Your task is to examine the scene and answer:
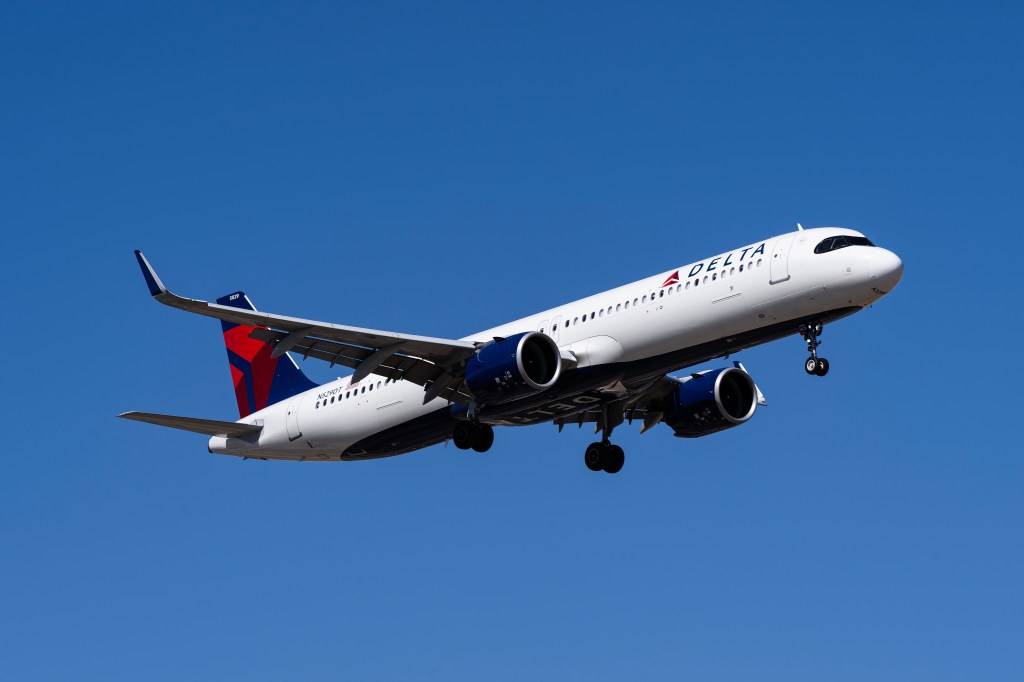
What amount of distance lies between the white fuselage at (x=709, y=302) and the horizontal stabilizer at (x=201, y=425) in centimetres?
620

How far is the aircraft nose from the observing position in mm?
34344

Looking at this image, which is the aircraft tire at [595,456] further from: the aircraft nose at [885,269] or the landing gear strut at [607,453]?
the aircraft nose at [885,269]

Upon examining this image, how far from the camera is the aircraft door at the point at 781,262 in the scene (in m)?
35.2

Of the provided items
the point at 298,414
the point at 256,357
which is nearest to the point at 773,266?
the point at 298,414

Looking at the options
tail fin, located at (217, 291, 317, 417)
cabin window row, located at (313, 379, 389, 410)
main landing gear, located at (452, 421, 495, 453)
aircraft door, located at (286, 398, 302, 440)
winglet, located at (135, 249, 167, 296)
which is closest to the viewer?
winglet, located at (135, 249, 167, 296)

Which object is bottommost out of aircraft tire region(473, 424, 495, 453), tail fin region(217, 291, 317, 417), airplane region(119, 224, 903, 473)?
aircraft tire region(473, 424, 495, 453)

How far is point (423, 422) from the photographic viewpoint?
1657 inches

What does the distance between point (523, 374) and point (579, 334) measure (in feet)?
7.99

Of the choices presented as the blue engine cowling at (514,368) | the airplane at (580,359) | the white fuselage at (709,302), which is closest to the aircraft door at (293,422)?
the airplane at (580,359)

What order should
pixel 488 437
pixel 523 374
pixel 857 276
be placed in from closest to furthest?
pixel 857 276 < pixel 523 374 < pixel 488 437

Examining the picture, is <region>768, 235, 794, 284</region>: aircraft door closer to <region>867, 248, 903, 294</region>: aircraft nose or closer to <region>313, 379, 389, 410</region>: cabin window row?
<region>867, 248, 903, 294</region>: aircraft nose

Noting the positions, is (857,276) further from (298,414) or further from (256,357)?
(256,357)

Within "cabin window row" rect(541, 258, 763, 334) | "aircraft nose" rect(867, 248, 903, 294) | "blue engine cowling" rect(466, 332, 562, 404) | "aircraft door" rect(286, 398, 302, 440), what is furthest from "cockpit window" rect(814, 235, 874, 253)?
"aircraft door" rect(286, 398, 302, 440)

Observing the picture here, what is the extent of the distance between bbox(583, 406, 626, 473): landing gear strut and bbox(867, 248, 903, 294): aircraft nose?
11.5 metres
